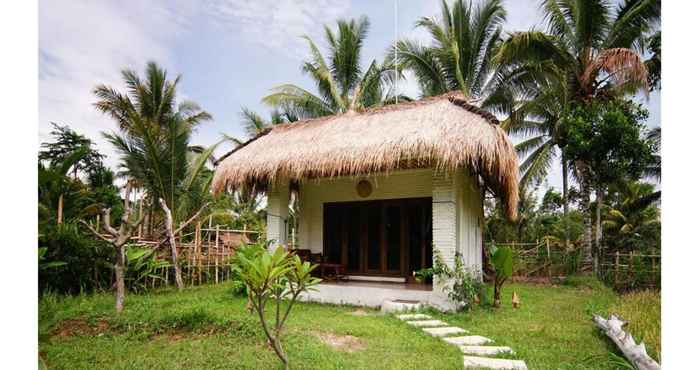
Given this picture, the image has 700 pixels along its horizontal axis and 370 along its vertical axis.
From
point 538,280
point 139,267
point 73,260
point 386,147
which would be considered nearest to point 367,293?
point 386,147

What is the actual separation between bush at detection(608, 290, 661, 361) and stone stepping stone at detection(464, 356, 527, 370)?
1.05 meters

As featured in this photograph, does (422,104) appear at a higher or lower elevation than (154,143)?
higher

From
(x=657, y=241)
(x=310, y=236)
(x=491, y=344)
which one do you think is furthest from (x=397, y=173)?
(x=657, y=241)

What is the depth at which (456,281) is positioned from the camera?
620 cm

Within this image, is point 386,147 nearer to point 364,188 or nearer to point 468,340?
point 364,188

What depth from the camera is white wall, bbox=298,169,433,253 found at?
7.57 m

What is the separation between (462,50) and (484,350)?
9.55 m

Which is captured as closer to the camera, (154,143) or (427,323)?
Result: (427,323)

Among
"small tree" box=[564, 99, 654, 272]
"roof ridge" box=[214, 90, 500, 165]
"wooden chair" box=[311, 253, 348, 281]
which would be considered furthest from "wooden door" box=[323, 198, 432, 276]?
"small tree" box=[564, 99, 654, 272]

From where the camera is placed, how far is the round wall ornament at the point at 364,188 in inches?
318

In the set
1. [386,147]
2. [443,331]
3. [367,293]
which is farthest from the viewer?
[367,293]

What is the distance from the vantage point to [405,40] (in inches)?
488
